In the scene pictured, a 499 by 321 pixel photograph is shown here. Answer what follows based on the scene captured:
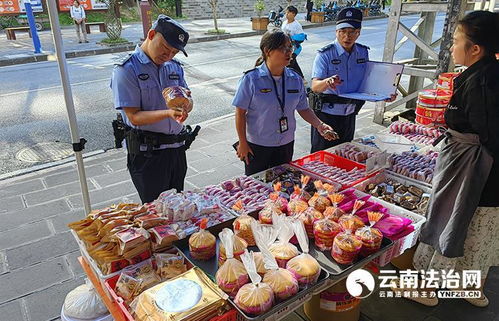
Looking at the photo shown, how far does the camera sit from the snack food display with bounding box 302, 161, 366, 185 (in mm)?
2939

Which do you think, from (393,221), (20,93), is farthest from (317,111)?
(20,93)

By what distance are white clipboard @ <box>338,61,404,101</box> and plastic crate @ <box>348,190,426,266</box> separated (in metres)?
1.36

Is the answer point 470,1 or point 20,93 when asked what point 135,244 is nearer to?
point 470,1

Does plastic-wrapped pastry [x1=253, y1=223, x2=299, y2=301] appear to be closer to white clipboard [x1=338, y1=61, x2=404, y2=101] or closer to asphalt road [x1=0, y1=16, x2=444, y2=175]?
white clipboard [x1=338, y1=61, x2=404, y2=101]

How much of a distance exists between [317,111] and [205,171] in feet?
6.15

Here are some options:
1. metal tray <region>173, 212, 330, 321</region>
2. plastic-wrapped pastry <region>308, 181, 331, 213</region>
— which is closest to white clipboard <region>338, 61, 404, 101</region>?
plastic-wrapped pastry <region>308, 181, 331, 213</region>

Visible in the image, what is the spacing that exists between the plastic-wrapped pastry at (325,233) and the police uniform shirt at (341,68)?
77.3 inches

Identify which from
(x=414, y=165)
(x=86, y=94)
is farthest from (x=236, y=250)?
(x=86, y=94)

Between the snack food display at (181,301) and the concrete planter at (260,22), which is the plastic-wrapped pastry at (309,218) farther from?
the concrete planter at (260,22)

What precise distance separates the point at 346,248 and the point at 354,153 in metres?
1.69

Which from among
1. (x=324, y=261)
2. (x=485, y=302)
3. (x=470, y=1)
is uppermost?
(x=470, y=1)

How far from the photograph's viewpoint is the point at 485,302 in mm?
2752

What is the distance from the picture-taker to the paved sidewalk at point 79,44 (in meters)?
13.5

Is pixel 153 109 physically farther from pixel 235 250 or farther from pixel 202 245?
pixel 235 250
